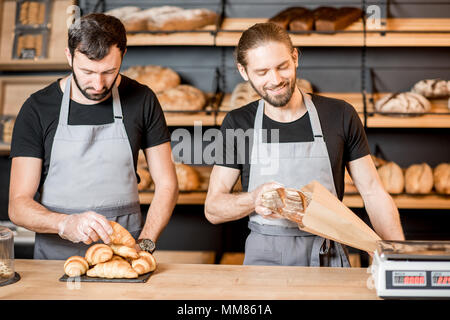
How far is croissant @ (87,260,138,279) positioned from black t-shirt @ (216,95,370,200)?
64 cm

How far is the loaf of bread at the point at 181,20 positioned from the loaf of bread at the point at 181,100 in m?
0.37

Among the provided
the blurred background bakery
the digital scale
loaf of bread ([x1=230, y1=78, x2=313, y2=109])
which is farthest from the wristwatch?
loaf of bread ([x1=230, y1=78, x2=313, y2=109])

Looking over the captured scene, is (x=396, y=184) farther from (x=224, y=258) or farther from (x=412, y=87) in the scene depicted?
(x=224, y=258)

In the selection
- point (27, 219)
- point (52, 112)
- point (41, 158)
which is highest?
point (52, 112)

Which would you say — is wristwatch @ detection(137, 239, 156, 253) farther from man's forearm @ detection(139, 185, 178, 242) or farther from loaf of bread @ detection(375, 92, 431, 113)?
loaf of bread @ detection(375, 92, 431, 113)

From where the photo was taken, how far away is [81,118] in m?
2.06

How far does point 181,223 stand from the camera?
141 inches

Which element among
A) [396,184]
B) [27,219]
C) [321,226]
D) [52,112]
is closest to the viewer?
[321,226]

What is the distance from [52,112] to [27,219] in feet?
1.38

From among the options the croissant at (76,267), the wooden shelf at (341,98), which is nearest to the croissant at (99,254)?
the croissant at (76,267)

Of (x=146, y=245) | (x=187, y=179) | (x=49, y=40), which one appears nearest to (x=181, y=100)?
(x=187, y=179)

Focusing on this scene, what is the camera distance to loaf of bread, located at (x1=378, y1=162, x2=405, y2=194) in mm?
2990
